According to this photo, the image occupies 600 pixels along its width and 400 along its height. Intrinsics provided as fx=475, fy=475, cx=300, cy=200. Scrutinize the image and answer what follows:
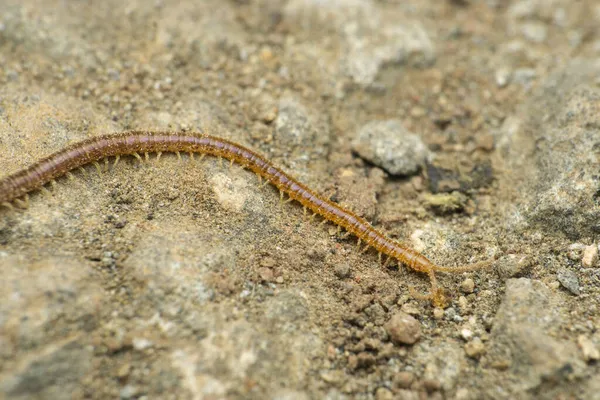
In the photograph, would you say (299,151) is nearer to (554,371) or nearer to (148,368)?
(148,368)

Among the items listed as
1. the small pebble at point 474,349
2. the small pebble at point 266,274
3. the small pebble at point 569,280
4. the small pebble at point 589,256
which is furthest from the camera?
the small pebble at point 589,256

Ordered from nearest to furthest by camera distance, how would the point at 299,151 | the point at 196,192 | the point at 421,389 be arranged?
the point at 421,389
the point at 196,192
the point at 299,151

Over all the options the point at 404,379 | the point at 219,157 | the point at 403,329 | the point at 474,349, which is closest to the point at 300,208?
the point at 219,157

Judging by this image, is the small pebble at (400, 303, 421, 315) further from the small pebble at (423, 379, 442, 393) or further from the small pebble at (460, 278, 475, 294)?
the small pebble at (423, 379, 442, 393)

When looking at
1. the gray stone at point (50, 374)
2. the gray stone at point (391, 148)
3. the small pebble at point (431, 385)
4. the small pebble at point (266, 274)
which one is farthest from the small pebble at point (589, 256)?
the gray stone at point (50, 374)

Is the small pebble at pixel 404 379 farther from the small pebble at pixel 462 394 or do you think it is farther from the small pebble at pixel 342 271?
the small pebble at pixel 342 271

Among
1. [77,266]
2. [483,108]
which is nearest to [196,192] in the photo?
[77,266]
